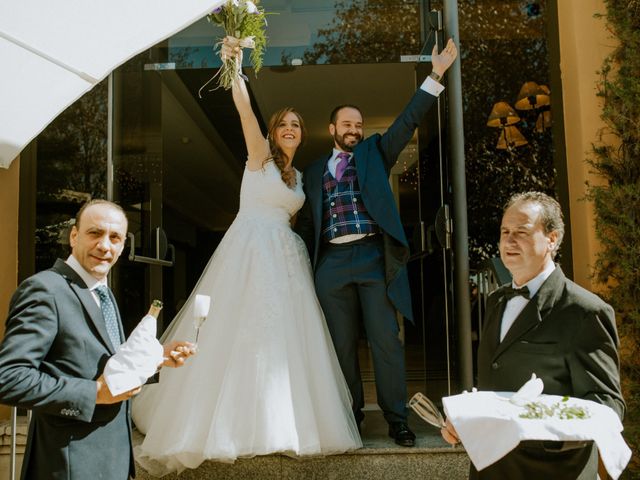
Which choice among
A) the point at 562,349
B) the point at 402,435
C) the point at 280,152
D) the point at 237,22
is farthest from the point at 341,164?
the point at 562,349

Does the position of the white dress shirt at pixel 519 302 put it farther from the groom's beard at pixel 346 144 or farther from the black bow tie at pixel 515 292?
the groom's beard at pixel 346 144

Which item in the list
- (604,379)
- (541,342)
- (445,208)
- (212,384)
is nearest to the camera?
(604,379)

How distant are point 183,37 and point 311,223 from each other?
77.6 inches

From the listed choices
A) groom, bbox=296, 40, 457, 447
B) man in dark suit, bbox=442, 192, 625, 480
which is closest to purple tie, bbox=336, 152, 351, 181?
groom, bbox=296, 40, 457, 447

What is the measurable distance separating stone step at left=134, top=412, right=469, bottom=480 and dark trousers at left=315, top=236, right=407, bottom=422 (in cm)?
29

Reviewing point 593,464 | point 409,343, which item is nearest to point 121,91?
point 593,464

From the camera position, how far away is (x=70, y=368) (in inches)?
81.6

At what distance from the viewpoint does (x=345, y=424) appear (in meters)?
3.50

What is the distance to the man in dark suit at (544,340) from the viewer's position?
1936mm

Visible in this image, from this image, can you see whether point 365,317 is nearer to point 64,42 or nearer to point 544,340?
point 544,340

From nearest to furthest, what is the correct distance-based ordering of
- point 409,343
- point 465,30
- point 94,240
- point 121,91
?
point 94,240
point 121,91
point 465,30
point 409,343

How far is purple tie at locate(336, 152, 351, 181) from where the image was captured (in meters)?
4.13

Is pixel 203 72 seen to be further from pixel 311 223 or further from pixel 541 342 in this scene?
pixel 541 342

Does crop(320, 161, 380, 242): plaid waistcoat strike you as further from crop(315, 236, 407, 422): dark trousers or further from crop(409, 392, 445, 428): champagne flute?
crop(409, 392, 445, 428): champagne flute
